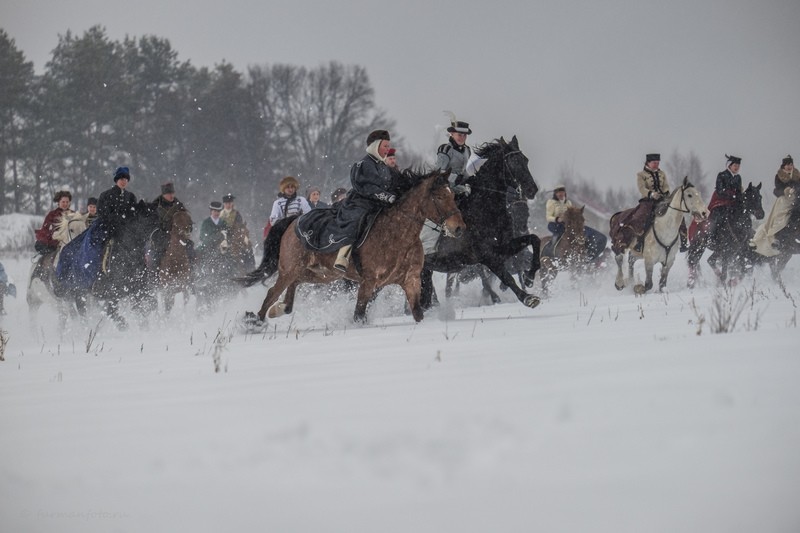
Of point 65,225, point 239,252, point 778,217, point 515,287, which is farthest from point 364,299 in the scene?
point 239,252

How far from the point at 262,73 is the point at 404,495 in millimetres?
58669

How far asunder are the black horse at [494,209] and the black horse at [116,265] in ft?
14.6

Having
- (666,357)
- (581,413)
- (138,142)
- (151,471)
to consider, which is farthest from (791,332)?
(138,142)

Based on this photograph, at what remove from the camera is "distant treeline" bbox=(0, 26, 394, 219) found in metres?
48.0

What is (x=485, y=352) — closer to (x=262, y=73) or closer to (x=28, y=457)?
(x=28, y=457)

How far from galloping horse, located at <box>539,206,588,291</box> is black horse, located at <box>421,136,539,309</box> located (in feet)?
20.1

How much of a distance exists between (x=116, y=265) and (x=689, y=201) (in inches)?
361

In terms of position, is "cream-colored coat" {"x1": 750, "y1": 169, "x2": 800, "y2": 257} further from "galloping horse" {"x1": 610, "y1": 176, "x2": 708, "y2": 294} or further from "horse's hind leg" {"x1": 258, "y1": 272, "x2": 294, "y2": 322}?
"horse's hind leg" {"x1": 258, "y1": 272, "x2": 294, "y2": 322}

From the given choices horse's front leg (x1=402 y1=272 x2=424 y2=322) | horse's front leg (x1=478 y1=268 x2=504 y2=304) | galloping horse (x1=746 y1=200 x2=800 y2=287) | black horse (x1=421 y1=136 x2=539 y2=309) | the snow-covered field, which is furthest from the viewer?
galloping horse (x1=746 y1=200 x2=800 y2=287)

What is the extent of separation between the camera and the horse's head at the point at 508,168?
38.1 ft

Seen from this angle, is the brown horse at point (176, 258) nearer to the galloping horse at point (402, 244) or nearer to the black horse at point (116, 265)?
the black horse at point (116, 265)

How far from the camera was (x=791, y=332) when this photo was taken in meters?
5.49

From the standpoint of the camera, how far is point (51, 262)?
50.3ft

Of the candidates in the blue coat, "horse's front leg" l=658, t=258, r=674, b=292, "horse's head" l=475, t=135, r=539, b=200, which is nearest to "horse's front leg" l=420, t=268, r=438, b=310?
"horse's head" l=475, t=135, r=539, b=200
